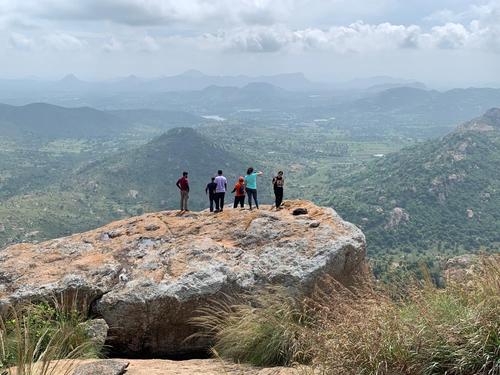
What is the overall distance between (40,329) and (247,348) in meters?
4.21

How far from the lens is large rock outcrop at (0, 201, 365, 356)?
34.8 ft

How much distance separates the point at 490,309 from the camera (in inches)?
224

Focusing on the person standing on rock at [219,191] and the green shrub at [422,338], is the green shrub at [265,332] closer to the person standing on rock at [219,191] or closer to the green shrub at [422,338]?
the green shrub at [422,338]

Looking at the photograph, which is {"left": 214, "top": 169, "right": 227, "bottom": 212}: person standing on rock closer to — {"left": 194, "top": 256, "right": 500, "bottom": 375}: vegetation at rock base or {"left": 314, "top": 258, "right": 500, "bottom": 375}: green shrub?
{"left": 194, "top": 256, "right": 500, "bottom": 375}: vegetation at rock base

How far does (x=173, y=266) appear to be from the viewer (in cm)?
1154

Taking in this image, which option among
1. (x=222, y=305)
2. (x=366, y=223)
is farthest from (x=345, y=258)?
(x=366, y=223)

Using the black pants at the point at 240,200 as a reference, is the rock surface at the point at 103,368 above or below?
below

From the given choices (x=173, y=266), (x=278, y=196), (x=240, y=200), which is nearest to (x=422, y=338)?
(x=173, y=266)

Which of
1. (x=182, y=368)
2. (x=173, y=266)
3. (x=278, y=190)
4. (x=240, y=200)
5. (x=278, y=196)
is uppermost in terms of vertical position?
(x=278, y=190)

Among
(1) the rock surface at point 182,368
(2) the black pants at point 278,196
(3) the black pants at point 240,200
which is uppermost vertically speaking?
(2) the black pants at point 278,196

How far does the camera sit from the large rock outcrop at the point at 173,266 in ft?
34.8

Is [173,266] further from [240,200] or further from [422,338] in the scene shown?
[240,200]

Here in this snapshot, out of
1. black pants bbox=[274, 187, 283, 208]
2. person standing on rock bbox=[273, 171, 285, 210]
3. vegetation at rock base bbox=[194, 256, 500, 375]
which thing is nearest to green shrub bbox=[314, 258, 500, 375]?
vegetation at rock base bbox=[194, 256, 500, 375]

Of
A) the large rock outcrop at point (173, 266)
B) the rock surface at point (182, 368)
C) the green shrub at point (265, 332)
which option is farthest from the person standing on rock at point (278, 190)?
the rock surface at point (182, 368)
